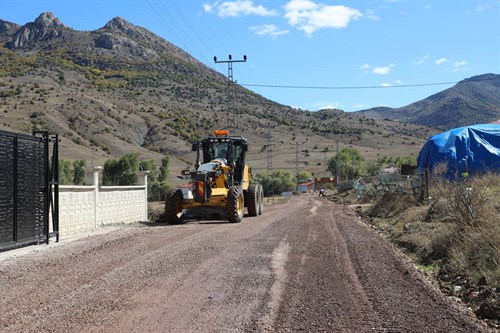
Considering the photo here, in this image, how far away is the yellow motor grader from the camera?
71.8 feet

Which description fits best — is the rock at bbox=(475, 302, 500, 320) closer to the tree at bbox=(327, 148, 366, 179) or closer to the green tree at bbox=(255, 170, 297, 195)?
the green tree at bbox=(255, 170, 297, 195)

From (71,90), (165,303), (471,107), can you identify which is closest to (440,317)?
(165,303)

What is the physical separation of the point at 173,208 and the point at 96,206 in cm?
369

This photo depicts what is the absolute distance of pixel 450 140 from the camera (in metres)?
26.8

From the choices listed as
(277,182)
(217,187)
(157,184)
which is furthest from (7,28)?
(217,187)

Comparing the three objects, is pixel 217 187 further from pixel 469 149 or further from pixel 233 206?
pixel 469 149

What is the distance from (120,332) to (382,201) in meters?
22.3

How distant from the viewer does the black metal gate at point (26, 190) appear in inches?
477

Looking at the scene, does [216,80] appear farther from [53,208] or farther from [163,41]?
[53,208]

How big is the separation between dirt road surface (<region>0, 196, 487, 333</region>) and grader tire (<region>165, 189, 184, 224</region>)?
8.60m

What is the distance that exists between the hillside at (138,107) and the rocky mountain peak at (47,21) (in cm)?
32

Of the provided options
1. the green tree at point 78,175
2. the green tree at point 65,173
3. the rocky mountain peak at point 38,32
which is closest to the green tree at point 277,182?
the green tree at point 78,175

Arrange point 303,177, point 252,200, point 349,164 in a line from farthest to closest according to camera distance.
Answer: point 303,177, point 349,164, point 252,200

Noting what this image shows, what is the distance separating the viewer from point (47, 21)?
6777 inches
